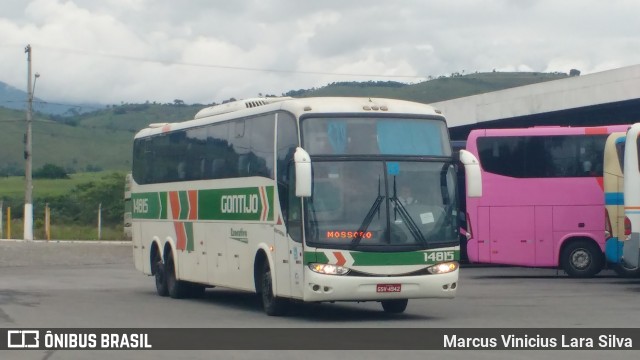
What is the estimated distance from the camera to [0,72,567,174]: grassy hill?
471 feet

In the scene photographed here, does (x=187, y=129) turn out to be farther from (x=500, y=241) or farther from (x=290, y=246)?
(x=500, y=241)

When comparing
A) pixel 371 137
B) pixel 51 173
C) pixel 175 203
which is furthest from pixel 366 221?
pixel 51 173

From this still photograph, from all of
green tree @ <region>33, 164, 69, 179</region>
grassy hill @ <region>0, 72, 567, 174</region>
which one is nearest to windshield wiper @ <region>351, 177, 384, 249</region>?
green tree @ <region>33, 164, 69, 179</region>

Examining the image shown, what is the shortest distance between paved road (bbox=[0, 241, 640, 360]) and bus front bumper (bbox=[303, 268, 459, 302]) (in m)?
0.41

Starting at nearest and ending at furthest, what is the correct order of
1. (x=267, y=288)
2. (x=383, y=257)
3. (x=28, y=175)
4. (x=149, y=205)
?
1. (x=383, y=257)
2. (x=267, y=288)
3. (x=149, y=205)
4. (x=28, y=175)

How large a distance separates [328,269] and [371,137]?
2.15 m

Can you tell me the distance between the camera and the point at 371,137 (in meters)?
18.3

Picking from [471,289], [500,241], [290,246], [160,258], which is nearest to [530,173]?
[500,241]

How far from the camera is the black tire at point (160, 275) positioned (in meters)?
24.8

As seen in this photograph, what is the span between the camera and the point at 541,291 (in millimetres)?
25594

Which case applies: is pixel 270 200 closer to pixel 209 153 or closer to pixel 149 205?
pixel 209 153

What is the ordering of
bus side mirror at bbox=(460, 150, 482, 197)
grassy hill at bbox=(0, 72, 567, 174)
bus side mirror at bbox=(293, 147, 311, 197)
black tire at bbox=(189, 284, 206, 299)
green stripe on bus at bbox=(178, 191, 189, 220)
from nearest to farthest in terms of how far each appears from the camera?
1. bus side mirror at bbox=(293, 147, 311, 197)
2. bus side mirror at bbox=(460, 150, 482, 197)
3. green stripe on bus at bbox=(178, 191, 189, 220)
4. black tire at bbox=(189, 284, 206, 299)
5. grassy hill at bbox=(0, 72, 567, 174)

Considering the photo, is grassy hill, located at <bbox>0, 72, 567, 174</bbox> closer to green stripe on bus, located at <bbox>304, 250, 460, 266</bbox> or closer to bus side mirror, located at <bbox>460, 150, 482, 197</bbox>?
bus side mirror, located at <bbox>460, 150, 482, 197</bbox>

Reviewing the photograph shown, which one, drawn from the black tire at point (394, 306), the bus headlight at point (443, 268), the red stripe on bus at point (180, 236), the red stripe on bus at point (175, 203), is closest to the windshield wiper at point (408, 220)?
the bus headlight at point (443, 268)
